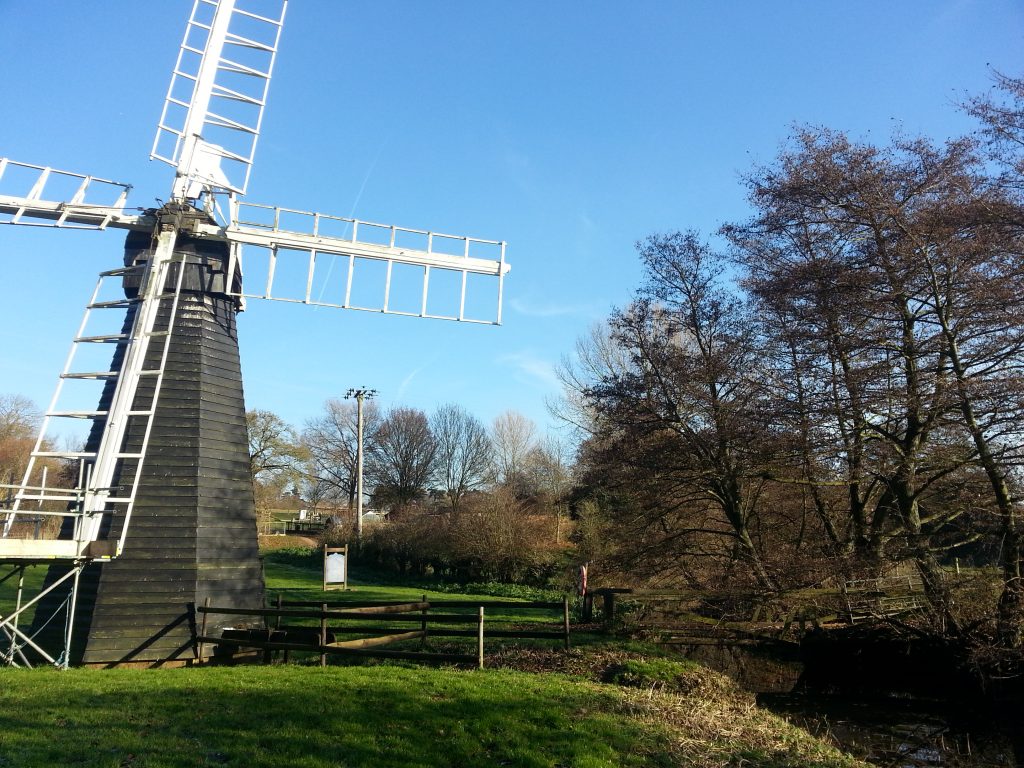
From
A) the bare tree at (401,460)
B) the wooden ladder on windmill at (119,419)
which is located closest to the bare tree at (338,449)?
the bare tree at (401,460)

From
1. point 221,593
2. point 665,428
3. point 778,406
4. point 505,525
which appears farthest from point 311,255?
point 505,525

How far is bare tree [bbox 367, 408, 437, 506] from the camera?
A: 51969 millimetres

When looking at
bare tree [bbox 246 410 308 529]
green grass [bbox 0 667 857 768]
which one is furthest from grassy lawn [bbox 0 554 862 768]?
bare tree [bbox 246 410 308 529]

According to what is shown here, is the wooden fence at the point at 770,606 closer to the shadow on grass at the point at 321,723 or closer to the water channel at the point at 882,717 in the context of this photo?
the water channel at the point at 882,717

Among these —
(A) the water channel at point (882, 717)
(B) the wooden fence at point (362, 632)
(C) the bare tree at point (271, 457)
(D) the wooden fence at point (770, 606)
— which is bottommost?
(A) the water channel at point (882, 717)

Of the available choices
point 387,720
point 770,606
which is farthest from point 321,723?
point 770,606

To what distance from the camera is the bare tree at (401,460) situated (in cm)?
5197

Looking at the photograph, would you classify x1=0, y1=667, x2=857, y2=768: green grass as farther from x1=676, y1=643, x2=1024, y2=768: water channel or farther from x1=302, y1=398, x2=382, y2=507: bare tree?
x1=302, y1=398, x2=382, y2=507: bare tree

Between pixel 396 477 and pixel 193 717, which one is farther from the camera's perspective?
pixel 396 477

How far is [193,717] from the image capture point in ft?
24.3

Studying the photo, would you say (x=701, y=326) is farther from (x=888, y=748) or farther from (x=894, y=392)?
(x=888, y=748)

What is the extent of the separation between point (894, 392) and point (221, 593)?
12524mm

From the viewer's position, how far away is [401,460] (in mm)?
52844

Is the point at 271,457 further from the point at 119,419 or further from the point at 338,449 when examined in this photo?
the point at 119,419
